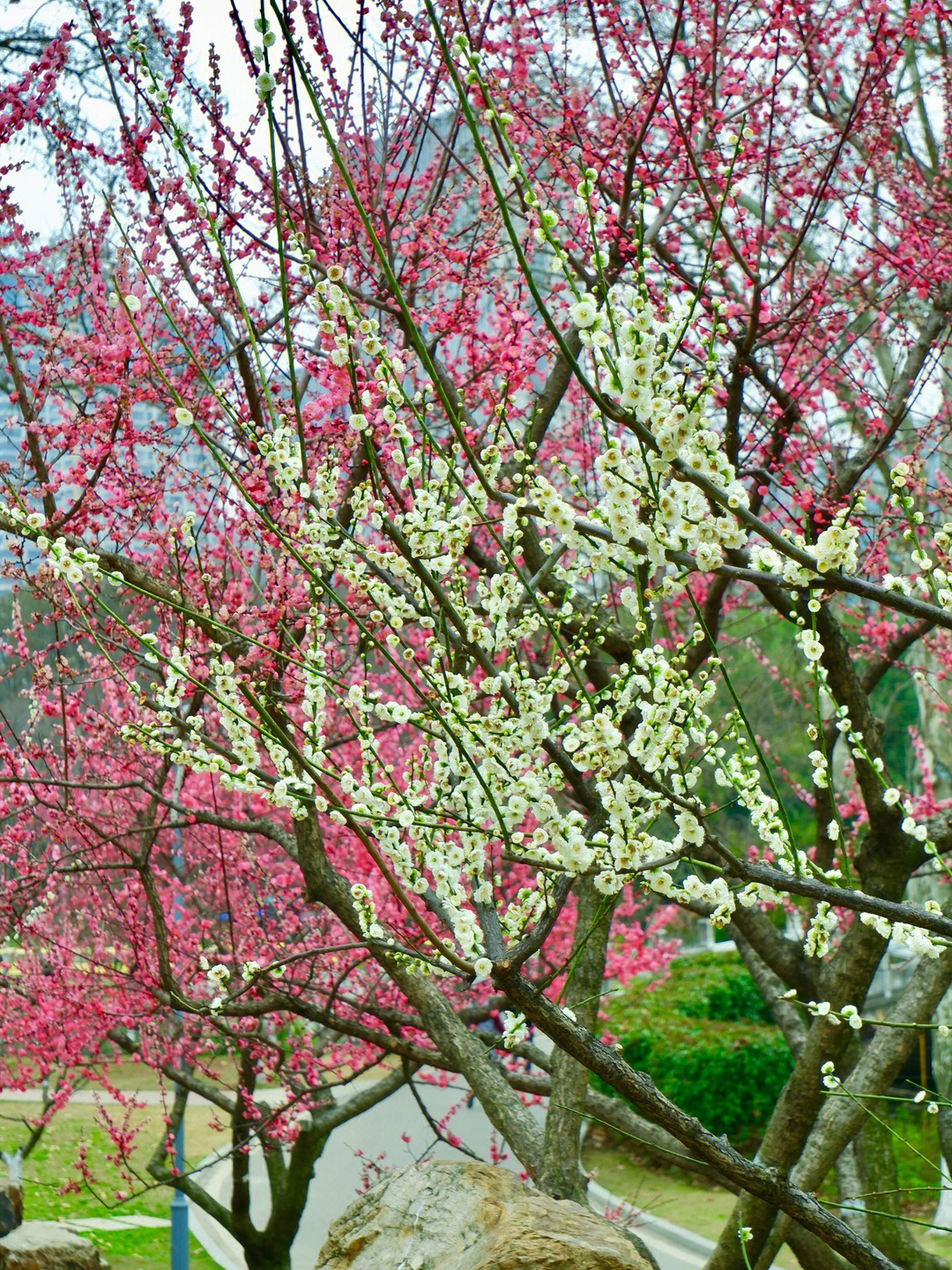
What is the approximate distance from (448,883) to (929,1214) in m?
8.72

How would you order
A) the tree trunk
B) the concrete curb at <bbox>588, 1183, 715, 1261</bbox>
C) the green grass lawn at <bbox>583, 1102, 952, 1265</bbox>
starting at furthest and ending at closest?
the green grass lawn at <bbox>583, 1102, 952, 1265</bbox> < the concrete curb at <bbox>588, 1183, 715, 1261</bbox> < the tree trunk

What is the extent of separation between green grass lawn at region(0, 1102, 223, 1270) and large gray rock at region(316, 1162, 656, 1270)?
14.6 ft

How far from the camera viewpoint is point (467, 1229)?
10.7 ft

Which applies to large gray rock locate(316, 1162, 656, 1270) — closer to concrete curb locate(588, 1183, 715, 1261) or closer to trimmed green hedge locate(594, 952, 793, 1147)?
→ concrete curb locate(588, 1183, 715, 1261)

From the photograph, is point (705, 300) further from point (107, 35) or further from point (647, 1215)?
point (647, 1215)

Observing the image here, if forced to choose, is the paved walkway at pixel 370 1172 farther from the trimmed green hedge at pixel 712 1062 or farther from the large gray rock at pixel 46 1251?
the trimmed green hedge at pixel 712 1062

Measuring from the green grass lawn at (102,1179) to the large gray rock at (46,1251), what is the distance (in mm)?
397

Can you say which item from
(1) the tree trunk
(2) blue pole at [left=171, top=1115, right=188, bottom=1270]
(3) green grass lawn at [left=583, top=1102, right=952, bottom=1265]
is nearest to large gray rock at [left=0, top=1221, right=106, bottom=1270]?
(2) blue pole at [left=171, top=1115, right=188, bottom=1270]

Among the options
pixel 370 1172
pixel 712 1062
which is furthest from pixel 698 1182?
pixel 370 1172

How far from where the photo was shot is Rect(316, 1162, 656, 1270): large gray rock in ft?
10.0

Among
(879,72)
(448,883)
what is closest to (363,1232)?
(448,883)

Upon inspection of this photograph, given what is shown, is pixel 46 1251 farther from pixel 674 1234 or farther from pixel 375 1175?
pixel 674 1234

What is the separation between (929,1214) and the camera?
9.27m

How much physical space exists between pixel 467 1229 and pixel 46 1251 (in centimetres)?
446
